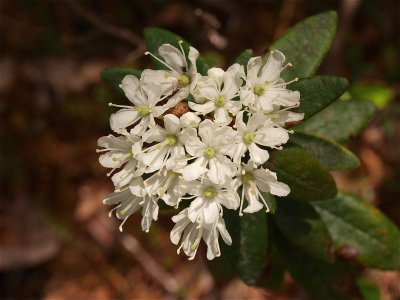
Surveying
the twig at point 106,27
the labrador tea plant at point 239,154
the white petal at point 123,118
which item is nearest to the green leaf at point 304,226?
Answer: the labrador tea plant at point 239,154

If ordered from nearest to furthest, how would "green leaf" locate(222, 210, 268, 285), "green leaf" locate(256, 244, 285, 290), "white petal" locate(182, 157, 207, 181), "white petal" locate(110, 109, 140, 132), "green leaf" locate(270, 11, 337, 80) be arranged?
"white petal" locate(182, 157, 207, 181) → "white petal" locate(110, 109, 140, 132) → "green leaf" locate(222, 210, 268, 285) → "green leaf" locate(270, 11, 337, 80) → "green leaf" locate(256, 244, 285, 290)

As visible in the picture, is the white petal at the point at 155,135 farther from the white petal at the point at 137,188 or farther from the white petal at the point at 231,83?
the white petal at the point at 231,83

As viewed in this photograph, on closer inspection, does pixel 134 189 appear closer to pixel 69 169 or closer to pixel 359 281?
pixel 359 281

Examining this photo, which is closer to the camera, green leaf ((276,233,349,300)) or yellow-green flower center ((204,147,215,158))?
yellow-green flower center ((204,147,215,158))

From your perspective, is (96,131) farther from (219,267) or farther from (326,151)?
(326,151)

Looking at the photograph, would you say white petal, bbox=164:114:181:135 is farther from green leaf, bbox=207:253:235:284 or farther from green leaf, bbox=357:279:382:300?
green leaf, bbox=357:279:382:300

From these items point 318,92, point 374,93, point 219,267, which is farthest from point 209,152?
point 374,93

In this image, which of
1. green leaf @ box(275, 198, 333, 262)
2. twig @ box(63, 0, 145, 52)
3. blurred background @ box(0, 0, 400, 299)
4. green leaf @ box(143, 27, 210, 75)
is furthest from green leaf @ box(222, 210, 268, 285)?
twig @ box(63, 0, 145, 52)
